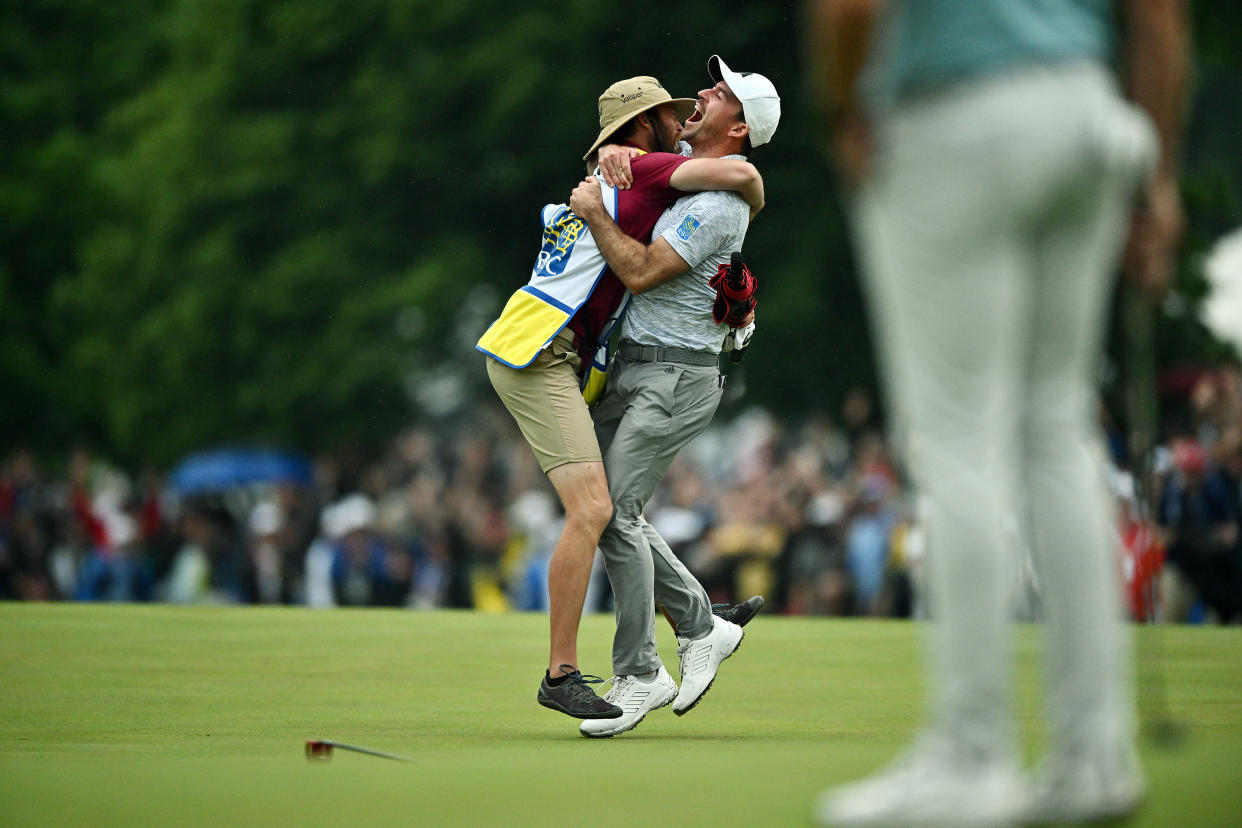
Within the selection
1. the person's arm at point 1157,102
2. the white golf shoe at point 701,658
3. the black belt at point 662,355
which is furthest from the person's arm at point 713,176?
the person's arm at point 1157,102

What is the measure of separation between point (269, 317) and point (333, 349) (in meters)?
1.17

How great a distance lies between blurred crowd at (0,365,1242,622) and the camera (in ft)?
46.9

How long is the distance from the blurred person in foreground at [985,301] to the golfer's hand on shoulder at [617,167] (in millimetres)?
3334

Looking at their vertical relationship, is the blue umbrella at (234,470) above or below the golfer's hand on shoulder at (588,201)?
below

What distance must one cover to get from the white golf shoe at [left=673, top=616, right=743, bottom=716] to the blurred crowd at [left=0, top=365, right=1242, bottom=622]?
20.5ft

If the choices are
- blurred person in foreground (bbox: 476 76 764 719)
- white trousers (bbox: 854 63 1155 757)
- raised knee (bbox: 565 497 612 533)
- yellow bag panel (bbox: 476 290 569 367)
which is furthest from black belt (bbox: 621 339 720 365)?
white trousers (bbox: 854 63 1155 757)

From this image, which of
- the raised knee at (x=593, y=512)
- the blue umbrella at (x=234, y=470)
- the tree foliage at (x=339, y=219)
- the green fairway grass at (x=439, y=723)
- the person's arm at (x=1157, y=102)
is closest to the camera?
the person's arm at (x=1157, y=102)

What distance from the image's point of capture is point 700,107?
7074 mm

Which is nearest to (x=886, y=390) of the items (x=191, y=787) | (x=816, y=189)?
(x=816, y=189)

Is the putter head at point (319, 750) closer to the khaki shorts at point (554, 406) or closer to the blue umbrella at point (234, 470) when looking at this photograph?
the khaki shorts at point (554, 406)

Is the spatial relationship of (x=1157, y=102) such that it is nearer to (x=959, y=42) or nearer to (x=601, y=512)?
(x=959, y=42)

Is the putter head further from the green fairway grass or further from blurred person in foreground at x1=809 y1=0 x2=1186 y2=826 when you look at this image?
blurred person in foreground at x1=809 y1=0 x2=1186 y2=826

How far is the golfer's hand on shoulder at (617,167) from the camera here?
673 cm

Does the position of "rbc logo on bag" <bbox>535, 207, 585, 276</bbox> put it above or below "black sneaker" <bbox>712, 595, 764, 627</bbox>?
above
